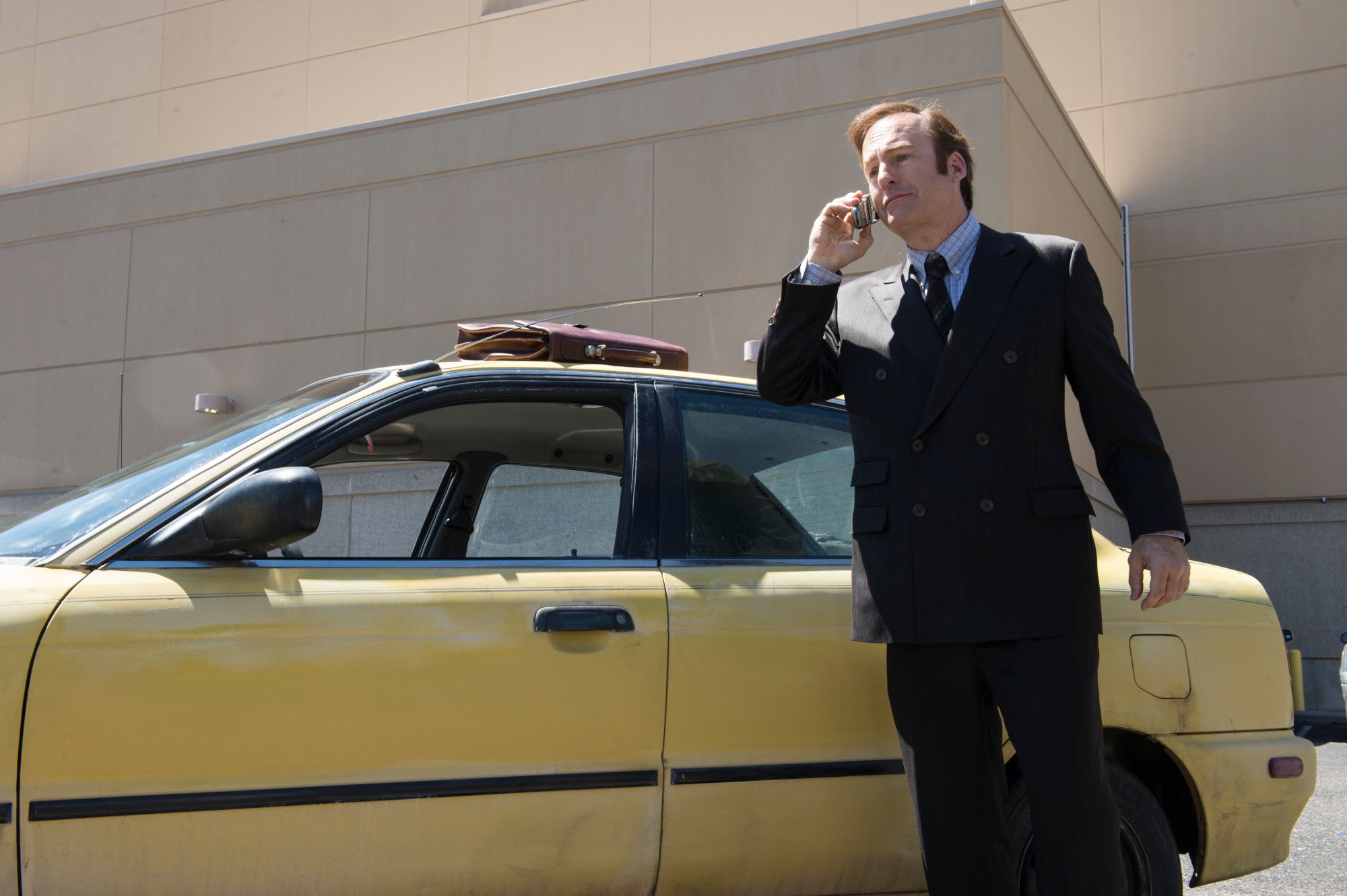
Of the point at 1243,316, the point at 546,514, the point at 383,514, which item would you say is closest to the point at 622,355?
the point at 546,514

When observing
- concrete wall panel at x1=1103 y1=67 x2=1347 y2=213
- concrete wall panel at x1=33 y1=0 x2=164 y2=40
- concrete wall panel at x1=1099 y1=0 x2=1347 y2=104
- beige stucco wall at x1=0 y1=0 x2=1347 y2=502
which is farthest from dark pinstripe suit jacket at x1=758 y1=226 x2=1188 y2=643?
concrete wall panel at x1=33 y1=0 x2=164 y2=40

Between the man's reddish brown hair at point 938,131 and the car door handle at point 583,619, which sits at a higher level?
the man's reddish brown hair at point 938,131

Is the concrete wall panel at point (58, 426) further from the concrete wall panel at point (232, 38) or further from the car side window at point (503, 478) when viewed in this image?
the car side window at point (503, 478)

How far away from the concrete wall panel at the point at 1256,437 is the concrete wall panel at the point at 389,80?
29.0 feet

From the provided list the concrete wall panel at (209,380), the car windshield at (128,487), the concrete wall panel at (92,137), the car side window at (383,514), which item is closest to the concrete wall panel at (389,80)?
the concrete wall panel at (92,137)

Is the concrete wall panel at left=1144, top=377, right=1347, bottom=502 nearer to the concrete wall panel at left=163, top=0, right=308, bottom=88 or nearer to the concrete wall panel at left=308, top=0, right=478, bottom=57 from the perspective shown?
the concrete wall panel at left=308, top=0, right=478, bottom=57

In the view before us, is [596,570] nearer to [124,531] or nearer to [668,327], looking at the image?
[124,531]

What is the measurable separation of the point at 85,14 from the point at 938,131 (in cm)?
1738

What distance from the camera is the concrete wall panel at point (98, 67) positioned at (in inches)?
624

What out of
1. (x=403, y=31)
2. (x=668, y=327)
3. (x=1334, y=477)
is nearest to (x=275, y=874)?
(x=668, y=327)

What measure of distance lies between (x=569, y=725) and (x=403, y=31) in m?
13.6

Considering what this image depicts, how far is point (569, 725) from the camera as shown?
2.35m

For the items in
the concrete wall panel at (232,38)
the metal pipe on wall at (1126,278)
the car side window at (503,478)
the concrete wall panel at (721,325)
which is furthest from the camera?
the concrete wall panel at (232,38)

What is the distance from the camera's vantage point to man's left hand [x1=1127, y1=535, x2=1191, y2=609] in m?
2.21
